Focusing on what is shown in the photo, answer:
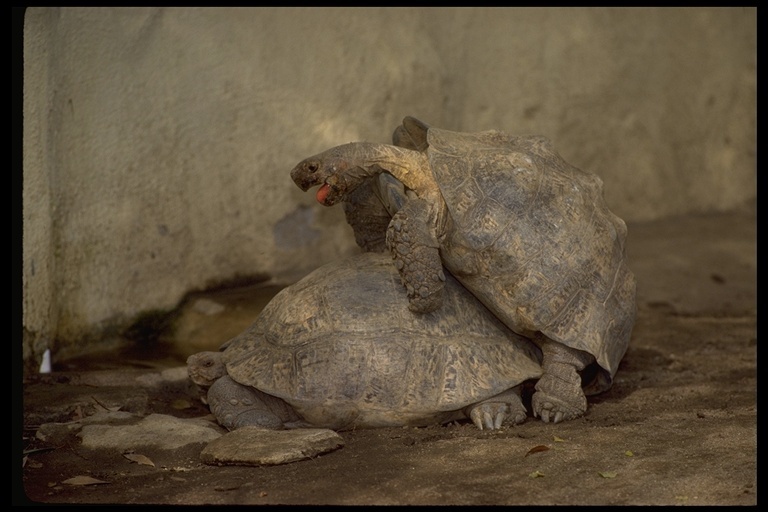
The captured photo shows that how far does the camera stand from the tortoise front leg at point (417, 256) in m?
4.70

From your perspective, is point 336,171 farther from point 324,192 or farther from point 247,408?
point 247,408

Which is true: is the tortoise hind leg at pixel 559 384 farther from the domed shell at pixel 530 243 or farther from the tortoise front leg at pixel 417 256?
the tortoise front leg at pixel 417 256

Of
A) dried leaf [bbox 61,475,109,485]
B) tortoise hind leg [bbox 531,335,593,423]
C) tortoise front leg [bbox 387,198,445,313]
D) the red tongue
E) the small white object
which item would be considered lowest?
dried leaf [bbox 61,475,109,485]

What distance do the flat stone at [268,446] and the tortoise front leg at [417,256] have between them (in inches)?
30.1

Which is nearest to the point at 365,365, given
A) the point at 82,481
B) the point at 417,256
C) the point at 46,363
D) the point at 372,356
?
the point at 372,356

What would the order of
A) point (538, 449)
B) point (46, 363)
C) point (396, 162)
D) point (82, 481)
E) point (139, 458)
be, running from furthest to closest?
point (46, 363)
point (396, 162)
point (139, 458)
point (538, 449)
point (82, 481)

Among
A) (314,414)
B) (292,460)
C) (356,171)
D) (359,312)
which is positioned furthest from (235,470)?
(356,171)

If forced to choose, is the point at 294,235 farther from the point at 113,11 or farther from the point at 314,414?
the point at 314,414

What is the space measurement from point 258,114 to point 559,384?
3.02 metres

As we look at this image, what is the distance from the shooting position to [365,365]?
4691 mm

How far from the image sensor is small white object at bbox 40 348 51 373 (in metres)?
5.93

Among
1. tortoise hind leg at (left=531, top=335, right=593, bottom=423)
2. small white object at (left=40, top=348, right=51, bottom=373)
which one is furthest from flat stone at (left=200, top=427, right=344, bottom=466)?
small white object at (left=40, top=348, right=51, bottom=373)

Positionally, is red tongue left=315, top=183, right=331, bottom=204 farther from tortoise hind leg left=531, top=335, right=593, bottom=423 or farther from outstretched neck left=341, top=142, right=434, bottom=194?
tortoise hind leg left=531, top=335, right=593, bottom=423

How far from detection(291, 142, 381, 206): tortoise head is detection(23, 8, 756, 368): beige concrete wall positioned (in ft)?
5.61
